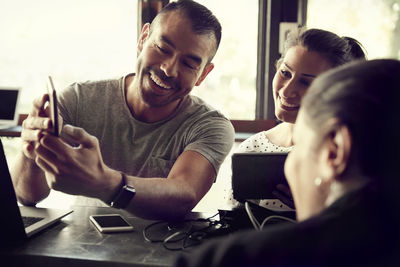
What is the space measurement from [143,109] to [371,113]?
1.21m

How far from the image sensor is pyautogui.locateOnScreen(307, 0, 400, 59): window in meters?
2.62

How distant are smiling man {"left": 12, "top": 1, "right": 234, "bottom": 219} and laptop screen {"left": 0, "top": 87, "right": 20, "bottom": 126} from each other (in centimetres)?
126

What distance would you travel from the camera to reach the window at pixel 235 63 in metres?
2.71

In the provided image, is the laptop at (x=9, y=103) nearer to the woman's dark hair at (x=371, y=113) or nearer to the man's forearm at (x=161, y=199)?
the man's forearm at (x=161, y=199)

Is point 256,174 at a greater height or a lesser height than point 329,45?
lesser

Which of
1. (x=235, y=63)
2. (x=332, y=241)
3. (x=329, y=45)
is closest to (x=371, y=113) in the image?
(x=332, y=241)

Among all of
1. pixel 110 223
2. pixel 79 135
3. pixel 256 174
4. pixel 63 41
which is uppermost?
pixel 63 41

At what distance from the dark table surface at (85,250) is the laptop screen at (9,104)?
1844mm

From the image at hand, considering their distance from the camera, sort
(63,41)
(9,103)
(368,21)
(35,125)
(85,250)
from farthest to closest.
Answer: (63,41) < (9,103) < (368,21) < (35,125) < (85,250)

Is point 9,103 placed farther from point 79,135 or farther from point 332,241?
point 332,241

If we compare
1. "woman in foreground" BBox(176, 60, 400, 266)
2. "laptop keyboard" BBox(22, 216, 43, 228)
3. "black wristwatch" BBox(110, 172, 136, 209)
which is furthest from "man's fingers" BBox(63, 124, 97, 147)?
"woman in foreground" BBox(176, 60, 400, 266)

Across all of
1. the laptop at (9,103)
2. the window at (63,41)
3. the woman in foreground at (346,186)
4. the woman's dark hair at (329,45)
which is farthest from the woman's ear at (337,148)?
the laptop at (9,103)

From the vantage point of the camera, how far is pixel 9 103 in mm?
2750

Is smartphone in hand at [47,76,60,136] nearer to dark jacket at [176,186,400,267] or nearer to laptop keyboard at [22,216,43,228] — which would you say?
laptop keyboard at [22,216,43,228]
